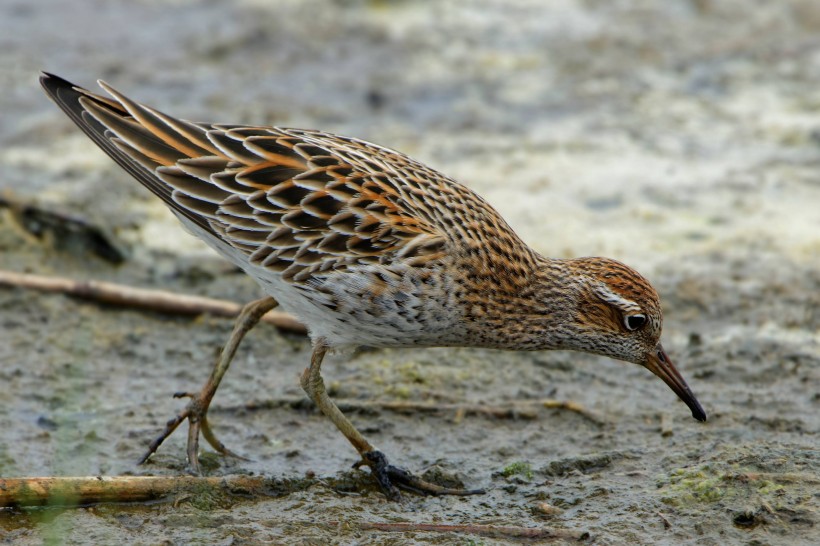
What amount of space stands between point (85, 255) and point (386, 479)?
12.8 ft

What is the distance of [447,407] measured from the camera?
7973 mm

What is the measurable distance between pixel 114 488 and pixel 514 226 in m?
4.74

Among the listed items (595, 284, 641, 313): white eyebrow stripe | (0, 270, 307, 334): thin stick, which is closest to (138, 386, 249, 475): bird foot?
(0, 270, 307, 334): thin stick

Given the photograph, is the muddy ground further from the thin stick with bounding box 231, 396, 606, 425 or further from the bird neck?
the bird neck

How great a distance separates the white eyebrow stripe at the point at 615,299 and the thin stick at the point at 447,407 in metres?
1.05

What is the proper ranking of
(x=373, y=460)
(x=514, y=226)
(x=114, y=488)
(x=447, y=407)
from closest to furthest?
(x=114, y=488), (x=373, y=460), (x=447, y=407), (x=514, y=226)

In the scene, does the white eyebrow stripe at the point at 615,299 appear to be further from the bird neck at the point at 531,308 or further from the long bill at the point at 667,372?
the long bill at the point at 667,372

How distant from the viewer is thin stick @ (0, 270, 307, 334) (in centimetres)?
898

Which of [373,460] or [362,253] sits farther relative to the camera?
[373,460]

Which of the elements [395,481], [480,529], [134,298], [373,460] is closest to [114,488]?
[373,460]

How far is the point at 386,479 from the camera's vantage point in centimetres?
703

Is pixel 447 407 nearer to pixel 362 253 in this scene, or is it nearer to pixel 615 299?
pixel 615 299

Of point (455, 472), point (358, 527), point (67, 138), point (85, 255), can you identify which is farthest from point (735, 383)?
point (67, 138)

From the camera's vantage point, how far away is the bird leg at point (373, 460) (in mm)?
7031
